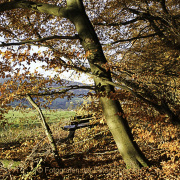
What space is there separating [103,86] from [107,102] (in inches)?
21.1

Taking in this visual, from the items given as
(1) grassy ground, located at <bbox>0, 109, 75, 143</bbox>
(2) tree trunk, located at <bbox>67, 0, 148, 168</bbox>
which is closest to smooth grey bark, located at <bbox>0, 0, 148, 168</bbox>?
(2) tree trunk, located at <bbox>67, 0, 148, 168</bbox>

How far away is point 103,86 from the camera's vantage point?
15.0 feet

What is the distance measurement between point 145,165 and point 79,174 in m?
2.60

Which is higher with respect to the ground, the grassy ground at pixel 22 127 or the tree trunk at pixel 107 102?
the grassy ground at pixel 22 127

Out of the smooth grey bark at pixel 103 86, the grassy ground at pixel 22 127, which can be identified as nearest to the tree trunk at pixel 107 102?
the smooth grey bark at pixel 103 86

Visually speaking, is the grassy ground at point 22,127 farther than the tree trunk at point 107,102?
Yes

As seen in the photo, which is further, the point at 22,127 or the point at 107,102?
the point at 22,127

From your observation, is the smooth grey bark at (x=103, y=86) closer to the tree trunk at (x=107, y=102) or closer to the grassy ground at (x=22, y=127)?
the tree trunk at (x=107, y=102)

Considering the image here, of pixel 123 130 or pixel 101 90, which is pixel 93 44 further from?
pixel 123 130

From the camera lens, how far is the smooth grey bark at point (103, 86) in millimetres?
4484

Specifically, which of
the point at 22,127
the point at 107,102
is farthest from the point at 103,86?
the point at 22,127

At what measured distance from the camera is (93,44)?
15.3ft

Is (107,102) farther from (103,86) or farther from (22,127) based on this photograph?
(22,127)

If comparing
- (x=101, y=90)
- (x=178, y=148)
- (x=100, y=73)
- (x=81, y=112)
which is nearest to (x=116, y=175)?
(x=178, y=148)
